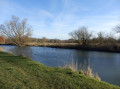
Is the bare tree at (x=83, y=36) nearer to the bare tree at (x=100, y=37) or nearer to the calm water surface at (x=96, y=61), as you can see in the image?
the bare tree at (x=100, y=37)

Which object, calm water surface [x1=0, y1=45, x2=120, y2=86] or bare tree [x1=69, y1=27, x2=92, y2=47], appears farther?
bare tree [x1=69, y1=27, x2=92, y2=47]

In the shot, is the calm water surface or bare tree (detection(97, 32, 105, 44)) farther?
bare tree (detection(97, 32, 105, 44))

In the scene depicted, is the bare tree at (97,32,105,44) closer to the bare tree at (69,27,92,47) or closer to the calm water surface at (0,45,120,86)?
the bare tree at (69,27,92,47)

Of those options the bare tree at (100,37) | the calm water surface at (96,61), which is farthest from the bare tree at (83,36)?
the calm water surface at (96,61)

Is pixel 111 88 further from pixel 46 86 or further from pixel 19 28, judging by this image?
pixel 19 28

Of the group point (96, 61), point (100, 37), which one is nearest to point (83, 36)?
point (100, 37)

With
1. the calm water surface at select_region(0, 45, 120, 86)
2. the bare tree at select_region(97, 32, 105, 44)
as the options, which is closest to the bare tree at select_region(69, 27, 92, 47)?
the bare tree at select_region(97, 32, 105, 44)

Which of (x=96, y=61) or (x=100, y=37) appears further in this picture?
(x=100, y=37)

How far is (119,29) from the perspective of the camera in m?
22.2

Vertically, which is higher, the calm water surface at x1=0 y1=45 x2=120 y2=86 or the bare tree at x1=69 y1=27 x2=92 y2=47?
the bare tree at x1=69 y1=27 x2=92 y2=47

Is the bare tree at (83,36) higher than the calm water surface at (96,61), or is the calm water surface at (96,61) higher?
the bare tree at (83,36)

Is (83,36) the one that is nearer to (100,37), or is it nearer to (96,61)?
(100,37)

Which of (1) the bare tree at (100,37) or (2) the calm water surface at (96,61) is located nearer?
(2) the calm water surface at (96,61)

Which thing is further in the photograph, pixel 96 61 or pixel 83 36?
pixel 83 36
